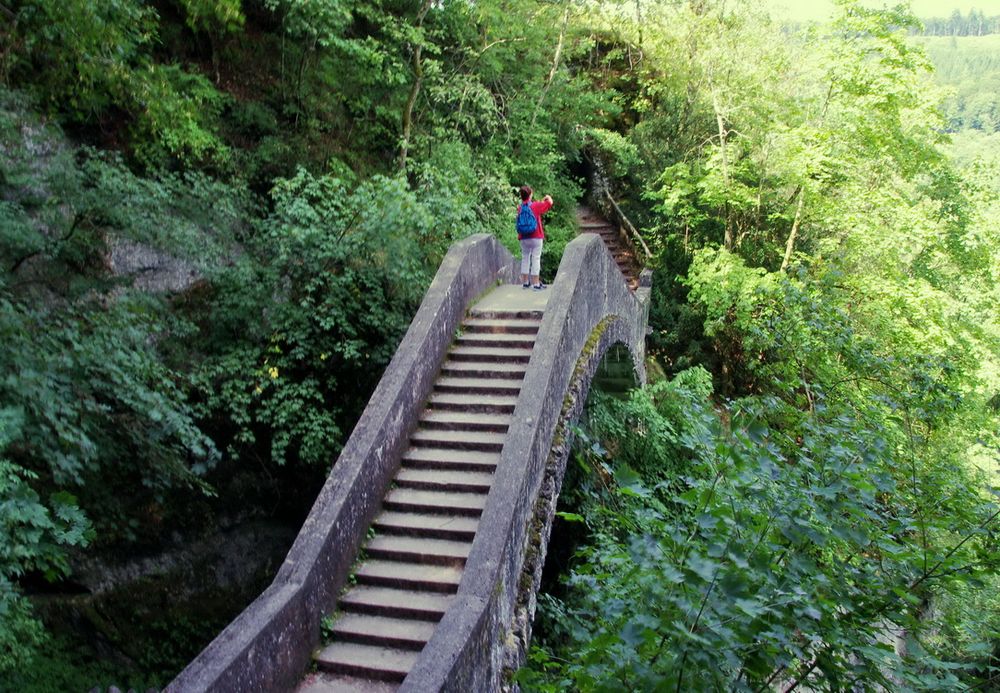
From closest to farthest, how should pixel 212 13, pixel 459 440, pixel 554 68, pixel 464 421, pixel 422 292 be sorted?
1. pixel 459 440
2. pixel 464 421
3. pixel 422 292
4. pixel 212 13
5. pixel 554 68

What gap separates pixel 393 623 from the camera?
538 centimetres

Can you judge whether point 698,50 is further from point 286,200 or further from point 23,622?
point 23,622

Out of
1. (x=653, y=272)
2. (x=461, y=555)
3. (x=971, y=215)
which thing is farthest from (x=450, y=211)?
(x=971, y=215)

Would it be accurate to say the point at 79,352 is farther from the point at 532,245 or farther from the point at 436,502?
the point at 532,245

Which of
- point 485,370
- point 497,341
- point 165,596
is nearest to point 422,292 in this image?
point 497,341

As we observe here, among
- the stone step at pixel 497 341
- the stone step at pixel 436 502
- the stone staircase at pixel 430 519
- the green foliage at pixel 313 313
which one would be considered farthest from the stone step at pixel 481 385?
the stone step at pixel 436 502

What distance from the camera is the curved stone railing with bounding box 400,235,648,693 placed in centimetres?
452

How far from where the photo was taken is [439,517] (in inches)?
243

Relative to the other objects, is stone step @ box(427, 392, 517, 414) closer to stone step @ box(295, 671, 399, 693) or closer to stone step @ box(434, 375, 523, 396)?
stone step @ box(434, 375, 523, 396)

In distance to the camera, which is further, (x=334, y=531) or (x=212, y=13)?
(x=212, y=13)

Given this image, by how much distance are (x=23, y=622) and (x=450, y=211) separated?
6675 millimetres

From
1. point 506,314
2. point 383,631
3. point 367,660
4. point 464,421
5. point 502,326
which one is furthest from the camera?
point 506,314

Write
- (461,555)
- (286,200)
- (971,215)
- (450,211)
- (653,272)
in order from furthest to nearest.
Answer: (653,272)
(971,215)
(450,211)
(286,200)
(461,555)

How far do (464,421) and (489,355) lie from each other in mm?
1093
